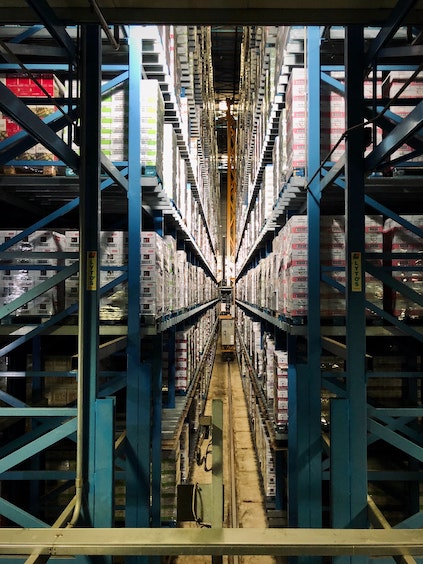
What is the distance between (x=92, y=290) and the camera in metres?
2.44

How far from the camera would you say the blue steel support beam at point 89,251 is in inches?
92.6

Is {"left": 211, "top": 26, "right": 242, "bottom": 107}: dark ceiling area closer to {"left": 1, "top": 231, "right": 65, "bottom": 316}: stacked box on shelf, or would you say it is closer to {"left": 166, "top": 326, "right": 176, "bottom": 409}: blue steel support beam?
{"left": 166, "top": 326, "right": 176, "bottom": 409}: blue steel support beam

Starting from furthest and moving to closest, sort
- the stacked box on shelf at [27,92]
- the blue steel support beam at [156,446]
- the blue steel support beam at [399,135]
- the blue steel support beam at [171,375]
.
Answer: the blue steel support beam at [171,375]
the blue steel support beam at [156,446]
the stacked box on shelf at [27,92]
the blue steel support beam at [399,135]

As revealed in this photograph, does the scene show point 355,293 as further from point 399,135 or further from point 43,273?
point 43,273

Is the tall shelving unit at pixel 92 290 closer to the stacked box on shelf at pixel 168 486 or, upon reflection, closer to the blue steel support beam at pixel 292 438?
the stacked box on shelf at pixel 168 486

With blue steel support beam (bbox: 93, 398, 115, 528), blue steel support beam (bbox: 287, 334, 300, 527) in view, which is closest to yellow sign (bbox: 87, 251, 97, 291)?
blue steel support beam (bbox: 93, 398, 115, 528)

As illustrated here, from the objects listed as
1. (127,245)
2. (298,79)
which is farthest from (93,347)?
(298,79)

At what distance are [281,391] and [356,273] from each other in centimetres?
214

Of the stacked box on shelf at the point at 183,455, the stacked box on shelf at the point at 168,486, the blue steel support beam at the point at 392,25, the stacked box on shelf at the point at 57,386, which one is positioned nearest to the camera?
the blue steel support beam at the point at 392,25

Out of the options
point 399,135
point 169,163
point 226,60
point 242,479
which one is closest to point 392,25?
point 399,135

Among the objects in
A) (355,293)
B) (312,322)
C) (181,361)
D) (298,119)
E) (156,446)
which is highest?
(298,119)

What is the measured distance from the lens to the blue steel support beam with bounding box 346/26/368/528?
2.30 m

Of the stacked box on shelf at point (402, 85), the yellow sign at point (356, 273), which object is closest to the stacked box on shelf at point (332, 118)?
the stacked box on shelf at point (402, 85)

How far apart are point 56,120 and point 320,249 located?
7.51 feet
